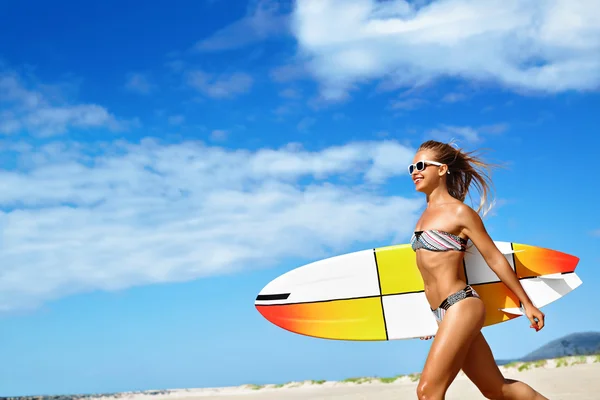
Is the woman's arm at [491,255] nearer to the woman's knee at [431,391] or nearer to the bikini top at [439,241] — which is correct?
the bikini top at [439,241]

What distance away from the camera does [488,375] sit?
4.07m

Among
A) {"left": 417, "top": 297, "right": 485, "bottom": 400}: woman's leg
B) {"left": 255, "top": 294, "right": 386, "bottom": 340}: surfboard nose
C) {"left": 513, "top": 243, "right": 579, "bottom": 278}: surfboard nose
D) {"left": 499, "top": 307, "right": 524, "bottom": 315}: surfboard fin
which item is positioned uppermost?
{"left": 513, "top": 243, "right": 579, "bottom": 278}: surfboard nose

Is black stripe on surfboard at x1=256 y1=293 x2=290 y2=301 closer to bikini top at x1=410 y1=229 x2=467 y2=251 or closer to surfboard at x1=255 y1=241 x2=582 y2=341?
surfboard at x1=255 y1=241 x2=582 y2=341

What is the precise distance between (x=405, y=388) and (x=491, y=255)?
447cm

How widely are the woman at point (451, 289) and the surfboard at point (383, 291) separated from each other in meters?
0.57

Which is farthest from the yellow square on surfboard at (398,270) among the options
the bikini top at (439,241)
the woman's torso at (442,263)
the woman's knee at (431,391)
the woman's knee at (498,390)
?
the woman's knee at (431,391)

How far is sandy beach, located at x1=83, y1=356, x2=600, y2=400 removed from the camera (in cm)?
710

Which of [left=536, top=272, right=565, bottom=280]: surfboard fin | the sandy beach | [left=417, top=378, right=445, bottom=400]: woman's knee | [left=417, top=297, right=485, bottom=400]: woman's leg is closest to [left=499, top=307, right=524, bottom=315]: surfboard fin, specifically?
[left=536, top=272, right=565, bottom=280]: surfboard fin

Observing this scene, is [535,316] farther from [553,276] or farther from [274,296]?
[274,296]

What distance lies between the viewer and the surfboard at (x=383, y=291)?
4801mm

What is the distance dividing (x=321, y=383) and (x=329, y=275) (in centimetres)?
453

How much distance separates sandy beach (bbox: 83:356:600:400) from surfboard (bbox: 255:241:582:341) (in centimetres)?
218

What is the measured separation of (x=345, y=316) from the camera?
532 centimetres

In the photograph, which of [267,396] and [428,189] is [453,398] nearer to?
[267,396]
